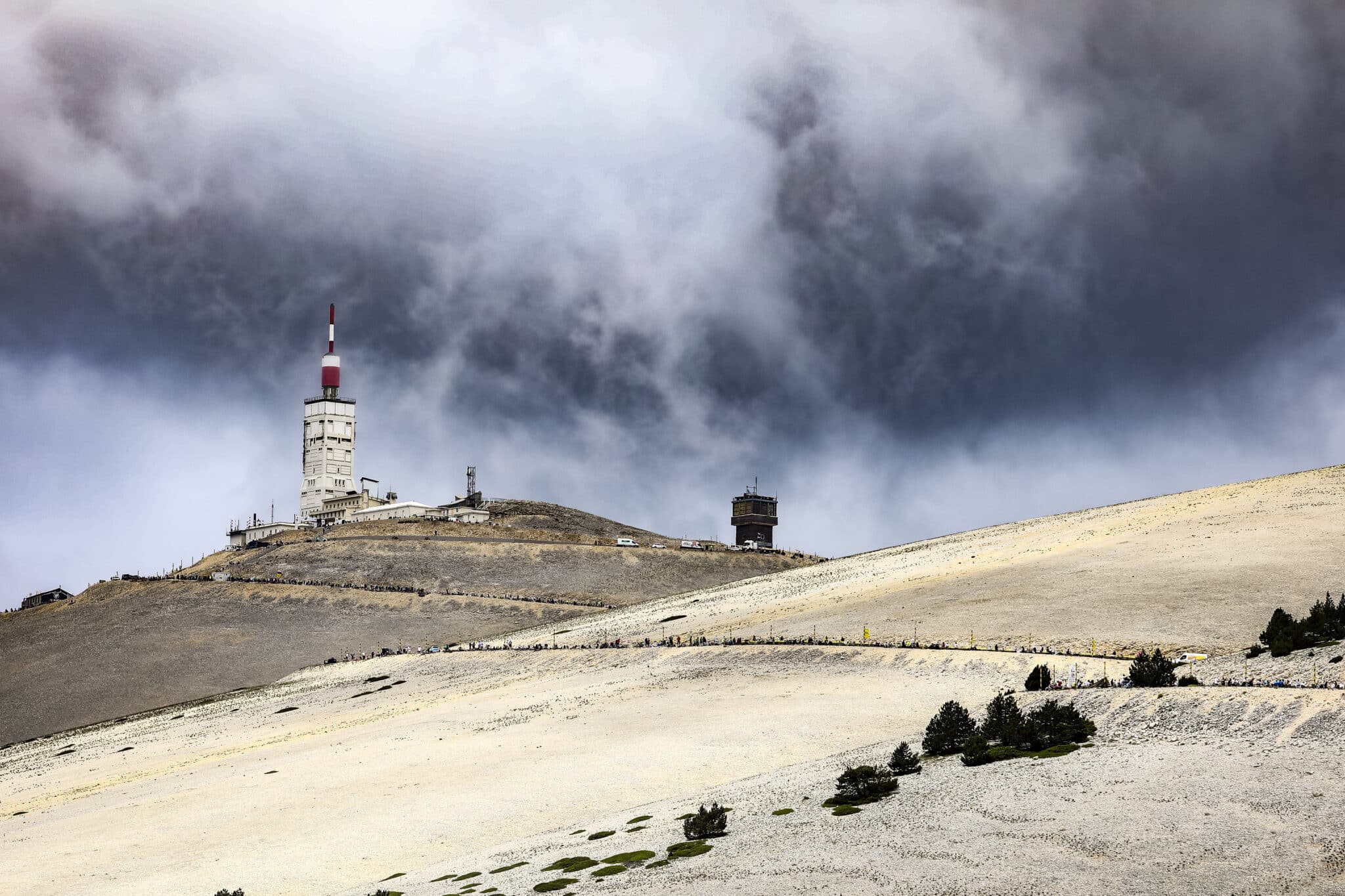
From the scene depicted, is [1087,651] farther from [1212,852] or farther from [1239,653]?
[1212,852]

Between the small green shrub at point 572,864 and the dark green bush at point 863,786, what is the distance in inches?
291

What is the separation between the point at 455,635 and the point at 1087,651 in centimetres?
7518

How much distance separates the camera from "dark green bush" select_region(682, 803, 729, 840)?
3522cm

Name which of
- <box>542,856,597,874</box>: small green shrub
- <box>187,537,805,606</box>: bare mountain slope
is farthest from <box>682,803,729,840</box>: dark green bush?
<box>187,537,805,606</box>: bare mountain slope

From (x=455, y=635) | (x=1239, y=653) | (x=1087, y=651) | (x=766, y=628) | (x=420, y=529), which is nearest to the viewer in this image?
(x=1239, y=653)

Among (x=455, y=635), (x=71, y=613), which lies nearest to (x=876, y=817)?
(x=455, y=635)

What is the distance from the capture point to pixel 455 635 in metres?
123

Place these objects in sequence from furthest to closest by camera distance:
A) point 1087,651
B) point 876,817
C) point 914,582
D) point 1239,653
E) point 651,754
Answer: point 914,582, point 1087,651, point 1239,653, point 651,754, point 876,817

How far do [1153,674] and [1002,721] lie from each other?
6.27 m

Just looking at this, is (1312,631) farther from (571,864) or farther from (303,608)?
(303,608)

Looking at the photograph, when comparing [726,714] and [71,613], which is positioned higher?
[71,613]

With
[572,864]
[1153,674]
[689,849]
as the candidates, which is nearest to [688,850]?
[689,849]

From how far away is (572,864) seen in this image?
34750 mm

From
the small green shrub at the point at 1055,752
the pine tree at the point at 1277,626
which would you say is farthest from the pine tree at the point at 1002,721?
the pine tree at the point at 1277,626
